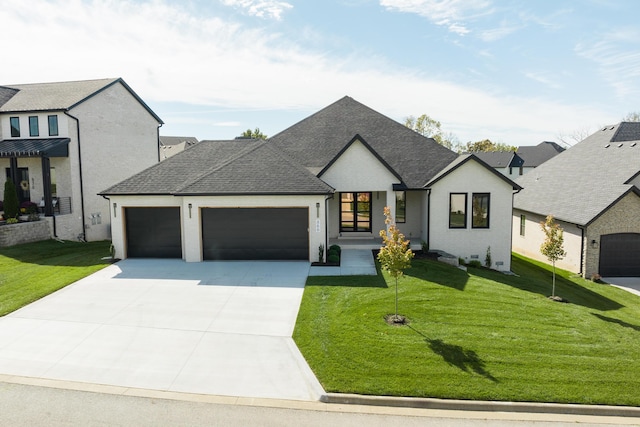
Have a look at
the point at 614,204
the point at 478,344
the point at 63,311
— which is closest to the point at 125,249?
the point at 63,311

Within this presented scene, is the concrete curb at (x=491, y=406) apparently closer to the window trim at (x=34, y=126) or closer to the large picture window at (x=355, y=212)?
the large picture window at (x=355, y=212)

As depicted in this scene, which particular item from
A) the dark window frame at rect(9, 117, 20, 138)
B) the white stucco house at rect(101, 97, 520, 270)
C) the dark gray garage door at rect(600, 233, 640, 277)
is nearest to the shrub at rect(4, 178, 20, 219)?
the dark window frame at rect(9, 117, 20, 138)

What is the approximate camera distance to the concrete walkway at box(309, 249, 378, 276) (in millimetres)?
16953

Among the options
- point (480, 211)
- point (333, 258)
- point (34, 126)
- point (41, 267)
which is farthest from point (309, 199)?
point (34, 126)

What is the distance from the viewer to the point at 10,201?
2255 centimetres

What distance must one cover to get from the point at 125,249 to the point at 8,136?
1377 centimetres

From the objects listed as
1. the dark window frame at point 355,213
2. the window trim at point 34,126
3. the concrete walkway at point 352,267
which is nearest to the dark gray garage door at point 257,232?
the concrete walkway at point 352,267

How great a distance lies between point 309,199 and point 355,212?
4.78 meters

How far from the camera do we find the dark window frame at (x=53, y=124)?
82.6ft

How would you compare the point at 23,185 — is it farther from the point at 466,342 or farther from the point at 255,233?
the point at 466,342

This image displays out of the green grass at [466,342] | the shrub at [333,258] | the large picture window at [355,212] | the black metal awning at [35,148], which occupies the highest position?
the black metal awning at [35,148]

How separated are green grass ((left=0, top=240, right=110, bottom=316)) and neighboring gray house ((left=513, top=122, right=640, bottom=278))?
24.0 metres

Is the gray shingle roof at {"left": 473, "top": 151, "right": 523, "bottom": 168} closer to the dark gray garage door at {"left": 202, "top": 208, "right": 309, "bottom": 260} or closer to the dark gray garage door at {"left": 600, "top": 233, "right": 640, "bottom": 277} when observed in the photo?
the dark gray garage door at {"left": 600, "top": 233, "right": 640, "bottom": 277}

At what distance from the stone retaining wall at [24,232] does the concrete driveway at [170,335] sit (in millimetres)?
8977
